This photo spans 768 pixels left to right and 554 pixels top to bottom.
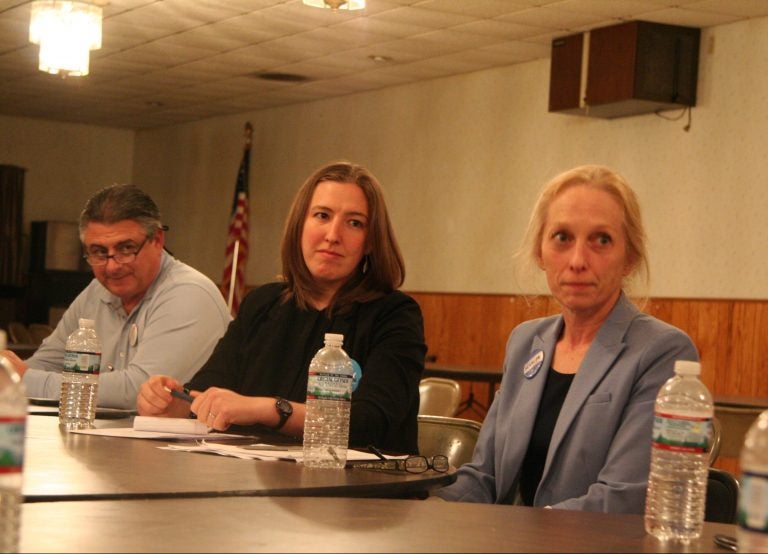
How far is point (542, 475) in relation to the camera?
2.65 meters

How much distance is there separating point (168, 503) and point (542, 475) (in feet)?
3.53

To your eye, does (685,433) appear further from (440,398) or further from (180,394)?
(440,398)

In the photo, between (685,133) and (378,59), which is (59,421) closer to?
(685,133)

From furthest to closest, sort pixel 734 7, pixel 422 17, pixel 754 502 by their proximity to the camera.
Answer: pixel 422 17
pixel 734 7
pixel 754 502

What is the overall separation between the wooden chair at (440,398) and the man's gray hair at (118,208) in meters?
1.12

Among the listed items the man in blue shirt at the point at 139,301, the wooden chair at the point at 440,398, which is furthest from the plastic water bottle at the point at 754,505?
the wooden chair at the point at 440,398

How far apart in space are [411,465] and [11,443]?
1129 mm

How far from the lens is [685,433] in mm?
1791

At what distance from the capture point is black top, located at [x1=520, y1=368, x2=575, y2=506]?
270cm

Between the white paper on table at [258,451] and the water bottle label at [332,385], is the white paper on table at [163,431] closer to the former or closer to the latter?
the white paper on table at [258,451]

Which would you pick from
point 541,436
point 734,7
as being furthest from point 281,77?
point 541,436

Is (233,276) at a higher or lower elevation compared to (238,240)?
lower

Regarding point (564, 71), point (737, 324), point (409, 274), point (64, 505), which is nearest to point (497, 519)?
point (64, 505)

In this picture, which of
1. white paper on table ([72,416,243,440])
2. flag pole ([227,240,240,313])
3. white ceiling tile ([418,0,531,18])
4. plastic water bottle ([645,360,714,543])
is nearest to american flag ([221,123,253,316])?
flag pole ([227,240,240,313])
